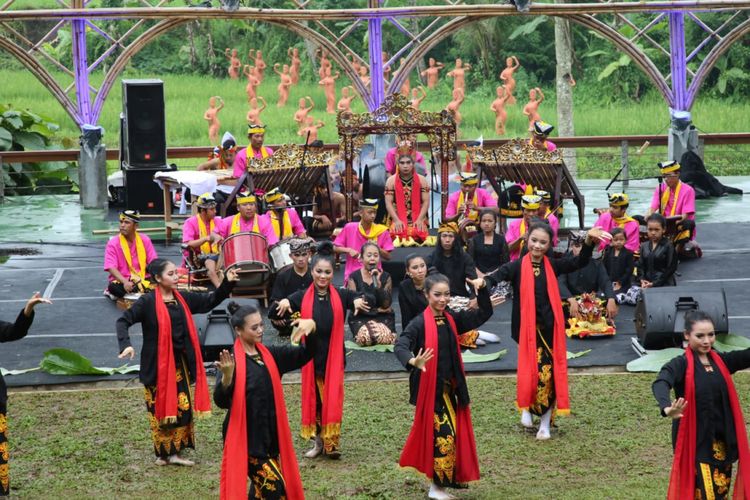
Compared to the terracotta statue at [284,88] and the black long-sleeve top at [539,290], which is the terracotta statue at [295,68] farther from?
the black long-sleeve top at [539,290]

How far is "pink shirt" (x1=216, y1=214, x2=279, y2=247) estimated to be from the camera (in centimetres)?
1279

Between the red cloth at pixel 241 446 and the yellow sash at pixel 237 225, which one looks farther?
the yellow sash at pixel 237 225

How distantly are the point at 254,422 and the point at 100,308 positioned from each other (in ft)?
21.4

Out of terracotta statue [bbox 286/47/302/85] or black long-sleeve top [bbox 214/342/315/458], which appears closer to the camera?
black long-sleeve top [bbox 214/342/315/458]

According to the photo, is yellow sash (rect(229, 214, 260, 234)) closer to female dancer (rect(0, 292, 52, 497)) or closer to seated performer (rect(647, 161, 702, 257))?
seated performer (rect(647, 161, 702, 257))

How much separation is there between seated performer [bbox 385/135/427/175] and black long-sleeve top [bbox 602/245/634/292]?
2954 millimetres

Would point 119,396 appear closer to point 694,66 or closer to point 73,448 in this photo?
point 73,448

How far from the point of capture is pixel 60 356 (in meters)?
10.4

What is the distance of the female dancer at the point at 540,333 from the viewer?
8516 mm

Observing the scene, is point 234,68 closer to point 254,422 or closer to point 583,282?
point 583,282

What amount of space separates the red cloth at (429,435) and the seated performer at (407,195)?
6.65 metres

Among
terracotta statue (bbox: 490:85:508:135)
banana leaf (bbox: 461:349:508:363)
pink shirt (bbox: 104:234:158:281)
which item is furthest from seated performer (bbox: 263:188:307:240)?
terracotta statue (bbox: 490:85:508:135)

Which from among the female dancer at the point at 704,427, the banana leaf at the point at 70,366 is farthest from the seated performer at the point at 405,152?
the female dancer at the point at 704,427

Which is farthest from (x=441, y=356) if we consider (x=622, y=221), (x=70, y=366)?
(x=622, y=221)
